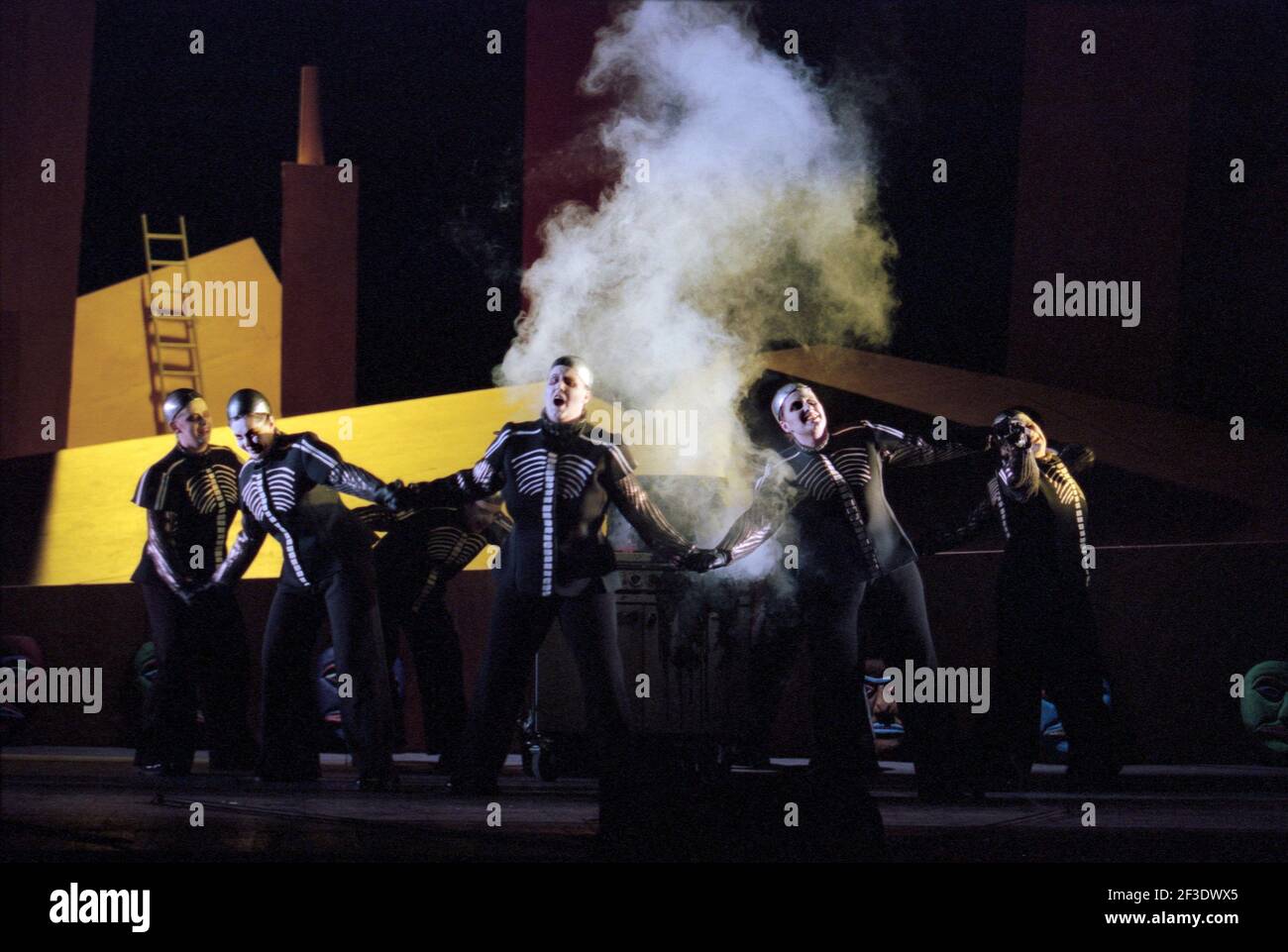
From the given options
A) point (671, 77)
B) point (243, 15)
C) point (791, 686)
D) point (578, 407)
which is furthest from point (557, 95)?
point (791, 686)

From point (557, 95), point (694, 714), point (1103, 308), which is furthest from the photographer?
point (557, 95)

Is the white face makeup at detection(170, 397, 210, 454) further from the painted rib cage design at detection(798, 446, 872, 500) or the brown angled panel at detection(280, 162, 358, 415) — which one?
the painted rib cage design at detection(798, 446, 872, 500)

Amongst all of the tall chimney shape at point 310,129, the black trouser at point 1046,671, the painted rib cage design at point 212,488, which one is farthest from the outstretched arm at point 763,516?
the tall chimney shape at point 310,129

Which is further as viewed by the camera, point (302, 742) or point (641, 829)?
point (302, 742)

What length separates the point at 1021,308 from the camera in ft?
27.3

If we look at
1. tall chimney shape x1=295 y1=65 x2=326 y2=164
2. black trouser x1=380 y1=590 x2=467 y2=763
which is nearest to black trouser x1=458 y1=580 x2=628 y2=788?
black trouser x1=380 y1=590 x2=467 y2=763

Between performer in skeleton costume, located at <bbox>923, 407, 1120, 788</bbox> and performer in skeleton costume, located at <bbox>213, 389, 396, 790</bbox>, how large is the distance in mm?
2953

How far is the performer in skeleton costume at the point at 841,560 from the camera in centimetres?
656

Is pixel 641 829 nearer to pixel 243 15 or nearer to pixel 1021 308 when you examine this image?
pixel 1021 308

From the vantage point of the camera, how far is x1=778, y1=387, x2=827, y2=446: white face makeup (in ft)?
22.3

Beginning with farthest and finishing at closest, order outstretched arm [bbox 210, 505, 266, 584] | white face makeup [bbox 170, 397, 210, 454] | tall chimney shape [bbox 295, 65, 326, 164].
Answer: tall chimney shape [bbox 295, 65, 326, 164] < white face makeup [bbox 170, 397, 210, 454] < outstretched arm [bbox 210, 505, 266, 584]

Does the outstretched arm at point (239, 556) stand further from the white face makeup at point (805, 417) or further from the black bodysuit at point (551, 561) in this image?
the white face makeup at point (805, 417)

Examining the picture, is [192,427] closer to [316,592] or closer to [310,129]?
[316,592]
